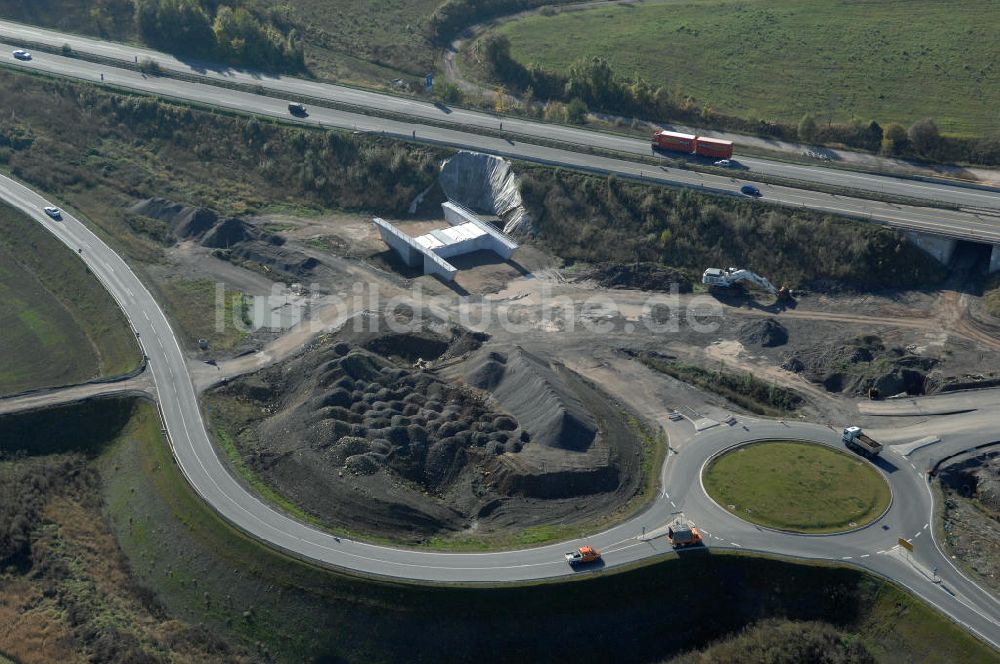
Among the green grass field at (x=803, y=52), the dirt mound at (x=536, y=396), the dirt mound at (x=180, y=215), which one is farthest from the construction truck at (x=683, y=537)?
the green grass field at (x=803, y=52)

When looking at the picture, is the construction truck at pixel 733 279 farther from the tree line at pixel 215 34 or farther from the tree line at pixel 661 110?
the tree line at pixel 215 34

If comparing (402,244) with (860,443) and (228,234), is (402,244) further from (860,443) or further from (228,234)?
(860,443)

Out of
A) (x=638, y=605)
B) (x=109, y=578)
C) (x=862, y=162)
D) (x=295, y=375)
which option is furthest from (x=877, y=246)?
(x=109, y=578)

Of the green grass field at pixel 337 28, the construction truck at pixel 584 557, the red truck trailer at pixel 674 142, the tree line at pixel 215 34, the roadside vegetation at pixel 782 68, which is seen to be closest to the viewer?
the construction truck at pixel 584 557

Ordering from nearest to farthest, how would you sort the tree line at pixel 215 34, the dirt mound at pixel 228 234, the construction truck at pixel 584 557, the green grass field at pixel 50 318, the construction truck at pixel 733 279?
the construction truck at pixel 584 557 → the green grass field at pixel 50 318 → the construction truck at pixel 733 279 → the dirt mound at pixel 228 234 → the tree line at pixel 215 34

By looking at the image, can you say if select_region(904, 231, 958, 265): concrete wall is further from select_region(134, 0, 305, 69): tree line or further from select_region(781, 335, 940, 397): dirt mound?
select_region(134, 0, 305, 69): tree line

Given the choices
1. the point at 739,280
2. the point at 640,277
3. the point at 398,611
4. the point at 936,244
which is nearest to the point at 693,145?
the point at 640,277
